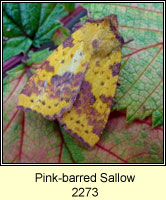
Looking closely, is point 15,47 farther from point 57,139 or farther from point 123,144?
point 123,144

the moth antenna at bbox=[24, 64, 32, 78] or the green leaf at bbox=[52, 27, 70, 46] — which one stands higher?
the green leaf at bbox=[52, 27, 70, 46]

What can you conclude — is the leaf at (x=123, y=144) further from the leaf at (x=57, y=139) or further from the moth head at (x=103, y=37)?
the moth head at (x=103, y=37)

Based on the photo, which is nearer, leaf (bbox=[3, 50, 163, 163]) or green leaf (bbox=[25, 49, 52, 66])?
leaf (bbox=[3, 50, 163, 163])

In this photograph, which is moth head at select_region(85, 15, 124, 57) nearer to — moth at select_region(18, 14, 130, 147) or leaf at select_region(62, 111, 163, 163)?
moth at select_region(18, 14, 130, 147)

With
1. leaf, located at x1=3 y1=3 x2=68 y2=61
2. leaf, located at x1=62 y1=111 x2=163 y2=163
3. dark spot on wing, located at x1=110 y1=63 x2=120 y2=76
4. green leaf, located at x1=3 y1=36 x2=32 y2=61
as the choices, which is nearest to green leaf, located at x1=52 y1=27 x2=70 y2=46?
leaf, located at x1=3 y1=3 x2=68 y2=61

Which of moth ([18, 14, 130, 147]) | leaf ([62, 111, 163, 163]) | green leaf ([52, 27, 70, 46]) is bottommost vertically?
leaf ([62, 111, 163, 163])

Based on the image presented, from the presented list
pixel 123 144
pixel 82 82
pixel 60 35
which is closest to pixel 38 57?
pixel 60 35

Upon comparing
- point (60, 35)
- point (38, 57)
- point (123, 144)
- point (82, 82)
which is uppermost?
point (60, 35)
